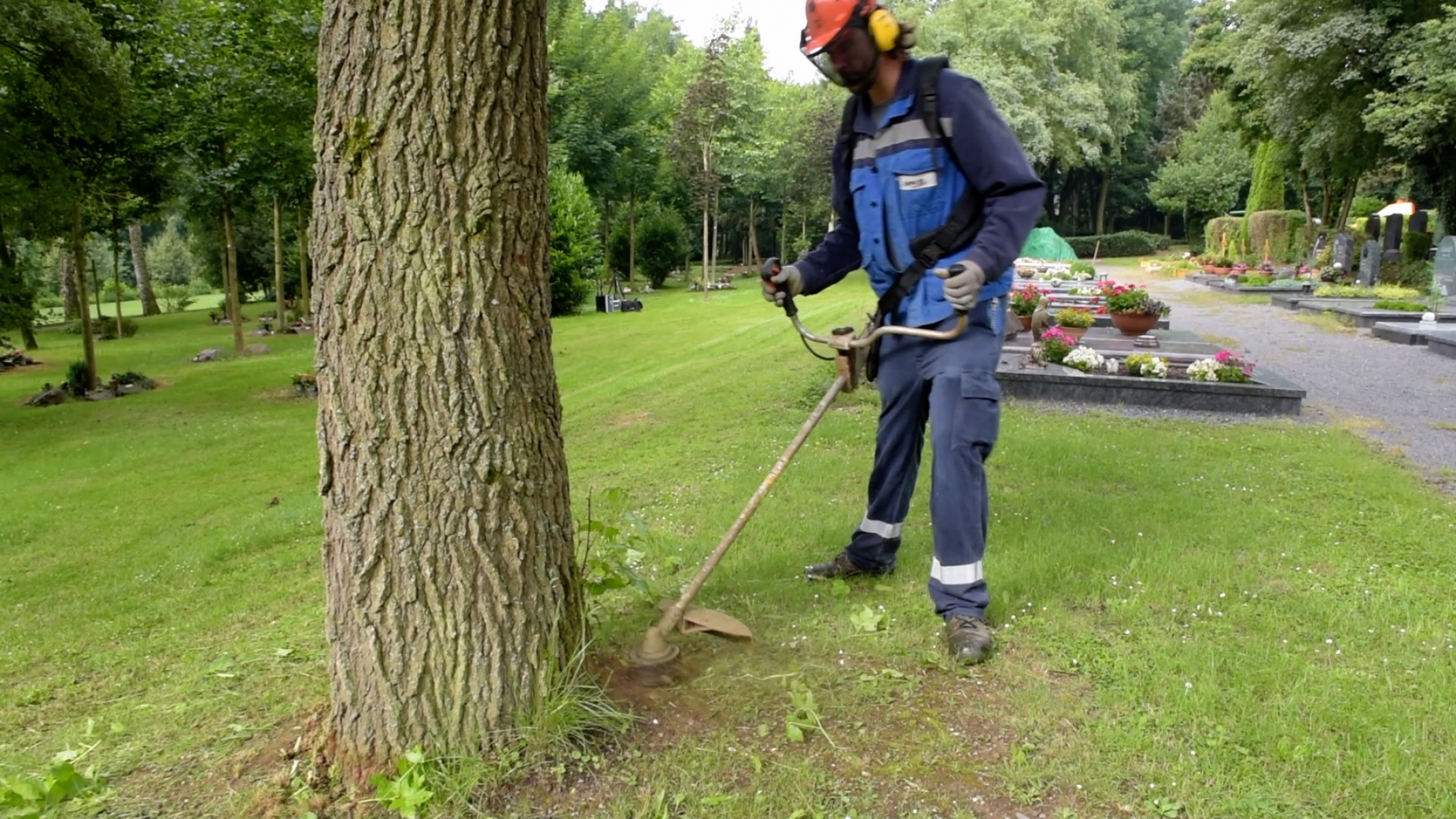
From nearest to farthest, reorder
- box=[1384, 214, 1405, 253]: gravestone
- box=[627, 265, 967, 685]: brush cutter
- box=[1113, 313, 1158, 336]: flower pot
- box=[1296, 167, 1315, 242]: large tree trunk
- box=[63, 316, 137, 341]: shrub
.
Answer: box=[627, 265, 967, 685]: brush cutter < box=[1113, 313, 1158, 336]: flower pot < box=[1384, 214, 1405, 253]: gravestone < box=[63, 316, 137, 341]: shrub < box=[1296, 167, 1315, 242]: large tree trunk

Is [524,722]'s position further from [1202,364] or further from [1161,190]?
[1161,190]

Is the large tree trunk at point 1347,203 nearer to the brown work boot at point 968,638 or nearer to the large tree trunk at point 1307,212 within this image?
the large tree trunk at point 1307,212

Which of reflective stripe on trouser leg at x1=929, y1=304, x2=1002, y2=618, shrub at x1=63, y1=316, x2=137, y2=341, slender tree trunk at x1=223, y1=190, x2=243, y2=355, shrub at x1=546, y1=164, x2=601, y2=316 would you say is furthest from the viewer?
shrub at x1=63, y1=316, x2=137, y2=341

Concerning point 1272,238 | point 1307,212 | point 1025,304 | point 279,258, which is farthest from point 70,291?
point 1307,212

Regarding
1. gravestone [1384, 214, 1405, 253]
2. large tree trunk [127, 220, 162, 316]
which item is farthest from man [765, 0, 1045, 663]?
large tree trunk [127, 220, 162, 316]

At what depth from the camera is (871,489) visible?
3.63 m

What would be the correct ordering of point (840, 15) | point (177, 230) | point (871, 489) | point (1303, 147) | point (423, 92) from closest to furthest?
point (423, 92) → point (840, 15) → point (871, 489) → point (1303, 147) → point (177, 230)

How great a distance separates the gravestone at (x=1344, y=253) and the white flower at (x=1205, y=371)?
58.2 feet

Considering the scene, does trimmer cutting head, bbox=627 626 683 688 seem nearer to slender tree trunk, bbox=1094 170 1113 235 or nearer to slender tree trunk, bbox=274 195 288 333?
slender tree trunk, bbox=274 195 288 333

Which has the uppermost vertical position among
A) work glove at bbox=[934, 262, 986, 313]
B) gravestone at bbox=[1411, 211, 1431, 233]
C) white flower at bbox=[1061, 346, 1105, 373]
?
gravestone at bbox=[1411, 211, 1431, 233]

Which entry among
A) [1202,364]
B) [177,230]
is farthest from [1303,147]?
[177,230]

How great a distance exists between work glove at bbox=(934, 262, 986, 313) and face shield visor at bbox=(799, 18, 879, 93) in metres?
0.76

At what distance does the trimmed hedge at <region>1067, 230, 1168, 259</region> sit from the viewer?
4866 cm

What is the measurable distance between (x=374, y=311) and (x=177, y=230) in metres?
62.7
